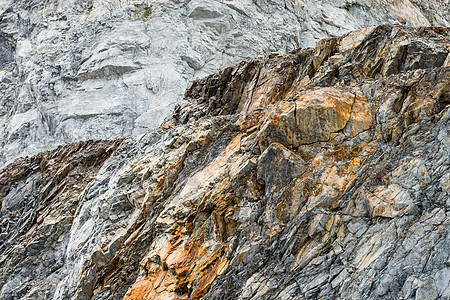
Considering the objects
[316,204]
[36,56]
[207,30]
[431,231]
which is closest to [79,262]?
[316,204]

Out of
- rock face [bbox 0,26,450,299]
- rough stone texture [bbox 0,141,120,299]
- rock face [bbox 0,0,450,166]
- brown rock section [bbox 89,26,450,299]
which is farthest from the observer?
rock face [bbox 0,0,450,166]

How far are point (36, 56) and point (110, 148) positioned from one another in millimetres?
19677

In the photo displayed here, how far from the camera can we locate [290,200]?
9.80 metres

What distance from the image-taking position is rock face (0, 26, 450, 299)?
316 inches

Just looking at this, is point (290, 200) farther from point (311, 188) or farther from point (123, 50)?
point (123, 50)

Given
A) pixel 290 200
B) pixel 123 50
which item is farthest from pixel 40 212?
pixel 123 50

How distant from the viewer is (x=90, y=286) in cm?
1277

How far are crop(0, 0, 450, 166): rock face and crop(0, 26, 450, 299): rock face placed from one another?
14.4 m

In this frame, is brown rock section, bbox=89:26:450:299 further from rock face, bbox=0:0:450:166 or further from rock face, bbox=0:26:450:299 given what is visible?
rock face, bbox=0:0:450:166

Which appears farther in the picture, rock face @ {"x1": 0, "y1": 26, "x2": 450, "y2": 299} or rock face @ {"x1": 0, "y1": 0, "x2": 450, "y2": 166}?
rock face @ {"x1": 0, "y1": 0, "x2": 450, "y2": 166}

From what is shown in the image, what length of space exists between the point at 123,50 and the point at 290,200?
2718cm

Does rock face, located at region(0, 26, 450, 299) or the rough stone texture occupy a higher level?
rock face, located at region(0, 26, 450, 299)

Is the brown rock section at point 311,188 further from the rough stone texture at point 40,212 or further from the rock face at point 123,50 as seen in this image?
the rock face at point 123,50

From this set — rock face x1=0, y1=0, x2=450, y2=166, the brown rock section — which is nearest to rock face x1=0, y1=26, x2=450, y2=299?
the brown rock section
